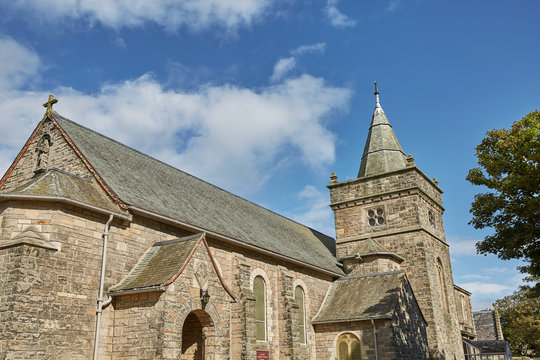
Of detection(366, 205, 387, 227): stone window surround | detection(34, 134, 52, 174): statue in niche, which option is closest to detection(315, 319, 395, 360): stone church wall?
detection(366, 205, 387, 227): stone window surround

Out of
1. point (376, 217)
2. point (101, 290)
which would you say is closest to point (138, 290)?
point (101, 290)

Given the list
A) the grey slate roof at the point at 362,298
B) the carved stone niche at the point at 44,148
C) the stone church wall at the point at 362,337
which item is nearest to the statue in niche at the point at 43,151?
the carved stone niche at the point at 44,148

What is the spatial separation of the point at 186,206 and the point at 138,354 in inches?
312

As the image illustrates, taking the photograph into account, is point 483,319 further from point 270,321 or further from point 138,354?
point 138,354

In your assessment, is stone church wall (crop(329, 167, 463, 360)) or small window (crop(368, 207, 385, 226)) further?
small window (crop(368, 207, 385, 226))

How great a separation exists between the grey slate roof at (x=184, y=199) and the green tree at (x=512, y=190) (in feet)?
32.1

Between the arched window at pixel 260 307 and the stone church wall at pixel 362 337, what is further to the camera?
the stone church wall at pixel 362 337

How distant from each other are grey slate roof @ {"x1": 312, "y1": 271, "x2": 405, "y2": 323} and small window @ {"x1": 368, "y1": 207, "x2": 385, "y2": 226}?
504 cm

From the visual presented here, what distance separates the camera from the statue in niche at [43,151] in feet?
60.7

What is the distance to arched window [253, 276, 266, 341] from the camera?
2152cm

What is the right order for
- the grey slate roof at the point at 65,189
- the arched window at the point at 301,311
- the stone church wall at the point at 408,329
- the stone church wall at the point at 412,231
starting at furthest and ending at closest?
the stone church wall at the point at 412,231 < the arched window at the point at 301,311 < the stone church wall at the point at 408,329 < the grey slate roof at the point at 65,189

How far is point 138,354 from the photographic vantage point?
45.6 ft

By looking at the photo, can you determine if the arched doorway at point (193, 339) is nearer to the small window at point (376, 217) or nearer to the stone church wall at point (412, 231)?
the stone church wall at point (412, 231)

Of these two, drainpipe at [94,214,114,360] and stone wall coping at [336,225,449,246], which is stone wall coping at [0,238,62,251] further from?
stone wall coping at [336,225,449,246]
